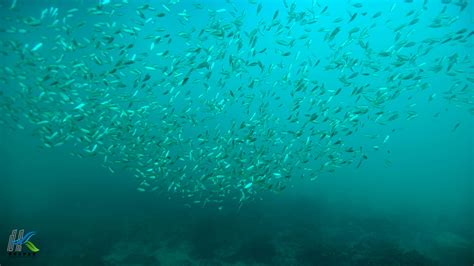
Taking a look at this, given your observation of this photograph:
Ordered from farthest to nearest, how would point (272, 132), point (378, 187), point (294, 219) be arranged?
point (378, 187) < point (294, 219) < point (272, 132)

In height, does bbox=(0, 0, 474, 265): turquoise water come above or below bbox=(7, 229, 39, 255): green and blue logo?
above

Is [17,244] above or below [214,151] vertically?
below

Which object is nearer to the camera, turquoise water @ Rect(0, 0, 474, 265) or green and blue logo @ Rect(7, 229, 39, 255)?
turquoise water @ Rect(0, 0, 474, 265)

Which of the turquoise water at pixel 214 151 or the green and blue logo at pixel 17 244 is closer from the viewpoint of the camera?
the turquoise water at pixel 214 151

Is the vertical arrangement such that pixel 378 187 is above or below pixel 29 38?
below

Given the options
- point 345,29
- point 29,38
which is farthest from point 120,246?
point 345,29

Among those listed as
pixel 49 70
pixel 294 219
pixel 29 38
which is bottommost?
pixel 294 219

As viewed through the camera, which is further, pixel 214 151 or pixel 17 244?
pixel 17 244

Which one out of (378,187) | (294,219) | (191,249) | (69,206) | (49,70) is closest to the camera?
(49,70)

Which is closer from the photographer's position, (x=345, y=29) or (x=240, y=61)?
(x=240, y=61)

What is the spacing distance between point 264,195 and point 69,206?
1111 cm

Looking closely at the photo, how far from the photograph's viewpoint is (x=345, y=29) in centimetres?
5334

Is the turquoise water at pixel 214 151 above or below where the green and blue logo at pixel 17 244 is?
above

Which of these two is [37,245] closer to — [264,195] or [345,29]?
[264,195]
